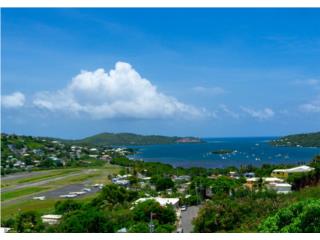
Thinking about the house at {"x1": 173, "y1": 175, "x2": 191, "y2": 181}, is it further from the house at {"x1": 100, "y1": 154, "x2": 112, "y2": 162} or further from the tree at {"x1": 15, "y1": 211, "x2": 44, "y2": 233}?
the house at {"x1": 100, "y1": 154, "x2": 112, "y2": 162}

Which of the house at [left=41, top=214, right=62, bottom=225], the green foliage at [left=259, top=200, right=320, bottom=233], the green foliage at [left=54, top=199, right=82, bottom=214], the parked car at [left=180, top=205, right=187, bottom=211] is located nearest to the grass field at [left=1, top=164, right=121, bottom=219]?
the green foliage at [left=54, top=199, right=82, bottom=214]

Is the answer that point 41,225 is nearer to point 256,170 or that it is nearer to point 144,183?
point 144,183

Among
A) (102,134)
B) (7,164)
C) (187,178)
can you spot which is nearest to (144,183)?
(187,178)

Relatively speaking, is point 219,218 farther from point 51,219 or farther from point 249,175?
point 249,175

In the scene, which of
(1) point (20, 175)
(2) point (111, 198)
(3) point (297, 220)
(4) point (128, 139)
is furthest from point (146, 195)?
(4) point (128, 139)

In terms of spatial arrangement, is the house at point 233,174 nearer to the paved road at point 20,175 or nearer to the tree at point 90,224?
the tree at point 90,224

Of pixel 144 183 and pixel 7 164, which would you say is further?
pixel 7 164
